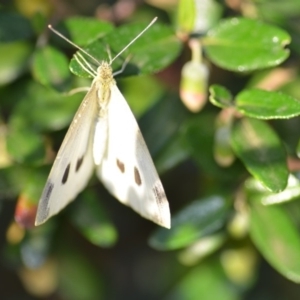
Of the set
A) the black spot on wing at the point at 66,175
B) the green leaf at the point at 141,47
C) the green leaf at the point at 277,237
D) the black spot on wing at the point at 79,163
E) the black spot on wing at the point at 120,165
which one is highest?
the green leaf at the point at 141,47

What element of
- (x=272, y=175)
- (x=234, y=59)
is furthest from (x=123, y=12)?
(x=272, y=175)

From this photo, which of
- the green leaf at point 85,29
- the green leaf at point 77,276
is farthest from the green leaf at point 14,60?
the green leaf at point 77,276

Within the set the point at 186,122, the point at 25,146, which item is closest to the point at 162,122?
the point at 186,122

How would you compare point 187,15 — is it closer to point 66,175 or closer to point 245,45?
point 245,45

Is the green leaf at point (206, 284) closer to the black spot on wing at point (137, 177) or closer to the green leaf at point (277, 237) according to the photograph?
the green leaf at point (277, 237)

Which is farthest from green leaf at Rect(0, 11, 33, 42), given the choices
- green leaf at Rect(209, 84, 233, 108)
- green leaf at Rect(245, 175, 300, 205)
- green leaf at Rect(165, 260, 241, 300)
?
green leaf at Rect(165, 260, 241, 300)

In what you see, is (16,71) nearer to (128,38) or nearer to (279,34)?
(128,38)
